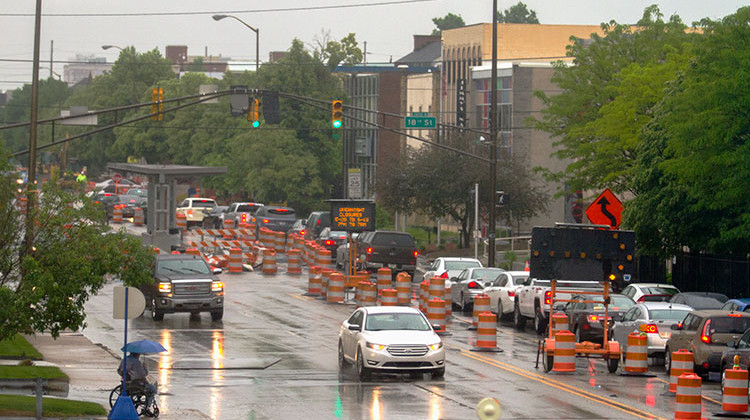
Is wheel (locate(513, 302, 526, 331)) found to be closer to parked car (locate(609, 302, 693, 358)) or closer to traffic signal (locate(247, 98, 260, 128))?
parked car (locate(609, 302, 693, 358))

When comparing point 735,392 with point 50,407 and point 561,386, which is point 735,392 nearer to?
point 561,386

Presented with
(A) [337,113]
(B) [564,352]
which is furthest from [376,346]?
(A) [337,113]

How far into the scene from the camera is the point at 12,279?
21.0 m

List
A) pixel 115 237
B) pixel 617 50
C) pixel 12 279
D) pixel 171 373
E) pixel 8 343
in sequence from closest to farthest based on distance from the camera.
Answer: pixel 12 279, pixel 115 237, pixel 171 373, pixel 8 343, pixel 617 50

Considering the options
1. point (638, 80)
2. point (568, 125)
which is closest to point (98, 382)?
point (638, 80)

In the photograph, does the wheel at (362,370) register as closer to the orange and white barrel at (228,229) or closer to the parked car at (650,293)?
the parked car at (650,293)

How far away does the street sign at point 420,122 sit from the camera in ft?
151

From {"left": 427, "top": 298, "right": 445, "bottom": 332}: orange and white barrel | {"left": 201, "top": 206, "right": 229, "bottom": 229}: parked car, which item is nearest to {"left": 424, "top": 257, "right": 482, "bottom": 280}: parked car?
{"left": 427, "top": 298, "right": 445, "bottom": 332}: orange and white barrel

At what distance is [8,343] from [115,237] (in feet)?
21.7

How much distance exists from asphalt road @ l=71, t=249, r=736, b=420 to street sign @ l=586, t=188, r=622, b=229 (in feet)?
11.7

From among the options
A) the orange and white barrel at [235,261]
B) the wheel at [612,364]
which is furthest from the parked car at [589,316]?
the orange and white barrel at [235,261]

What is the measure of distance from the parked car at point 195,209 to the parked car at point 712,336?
5264 cm

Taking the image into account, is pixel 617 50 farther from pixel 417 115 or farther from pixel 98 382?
pixel 98 382

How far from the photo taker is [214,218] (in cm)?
7300
